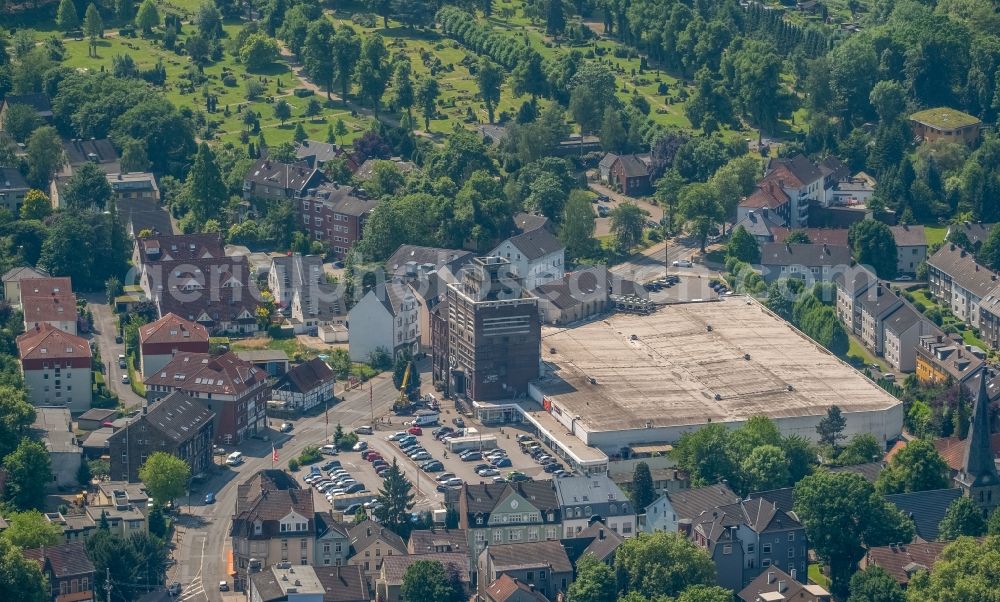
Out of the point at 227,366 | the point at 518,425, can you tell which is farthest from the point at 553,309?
the point at 227,366

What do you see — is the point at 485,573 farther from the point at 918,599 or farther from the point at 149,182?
the point at 149,182

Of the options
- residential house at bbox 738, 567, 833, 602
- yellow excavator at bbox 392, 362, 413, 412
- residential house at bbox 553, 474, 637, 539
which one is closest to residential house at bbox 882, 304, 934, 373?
yellow excavator at bbox 392, 362, 413, 412

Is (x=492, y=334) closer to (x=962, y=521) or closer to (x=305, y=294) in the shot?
(x=305, y=294)

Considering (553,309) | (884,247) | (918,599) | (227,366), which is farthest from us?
(884,247)

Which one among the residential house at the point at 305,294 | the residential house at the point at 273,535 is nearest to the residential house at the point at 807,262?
the residential house at the point at 305,294

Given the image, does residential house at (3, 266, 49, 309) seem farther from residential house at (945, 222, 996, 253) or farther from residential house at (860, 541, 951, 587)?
residential house at (945, 222, 996, 253)

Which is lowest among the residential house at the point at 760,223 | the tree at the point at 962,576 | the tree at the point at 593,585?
the residential house at the point at 760,223

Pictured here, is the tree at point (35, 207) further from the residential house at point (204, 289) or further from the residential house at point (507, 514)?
the residential house at point (507, 514)
